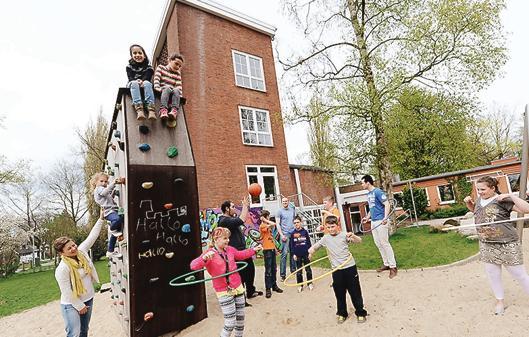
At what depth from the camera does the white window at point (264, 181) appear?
1664 centimetres

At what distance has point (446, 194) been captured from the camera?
92.9 ft

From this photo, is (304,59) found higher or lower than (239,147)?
higher

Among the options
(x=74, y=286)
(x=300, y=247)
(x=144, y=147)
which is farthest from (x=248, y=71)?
(x=74, y=286)

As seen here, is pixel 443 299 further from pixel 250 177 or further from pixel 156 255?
pixel 250 177

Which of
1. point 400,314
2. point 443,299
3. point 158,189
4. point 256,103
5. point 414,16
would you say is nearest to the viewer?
point 400,314

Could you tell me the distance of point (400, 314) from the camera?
195 inches

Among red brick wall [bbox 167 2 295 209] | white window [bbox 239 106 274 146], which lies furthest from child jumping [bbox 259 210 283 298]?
white window [bbox 239 106 274 146]

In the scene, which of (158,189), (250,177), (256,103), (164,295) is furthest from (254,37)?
(164,295)

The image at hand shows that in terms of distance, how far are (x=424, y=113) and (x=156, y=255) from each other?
1234cm

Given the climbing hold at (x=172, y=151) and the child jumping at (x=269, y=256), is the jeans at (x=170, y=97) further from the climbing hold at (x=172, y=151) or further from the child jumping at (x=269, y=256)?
the child jumping at (x=269, y=256)

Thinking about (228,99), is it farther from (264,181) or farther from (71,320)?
(71,320)

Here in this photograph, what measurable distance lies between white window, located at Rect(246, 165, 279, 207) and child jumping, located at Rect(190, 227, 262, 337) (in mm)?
11961

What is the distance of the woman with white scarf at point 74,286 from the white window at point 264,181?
472 inches

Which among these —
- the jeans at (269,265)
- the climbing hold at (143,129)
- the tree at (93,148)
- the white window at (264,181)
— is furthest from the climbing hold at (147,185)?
the tree at (93,148)
